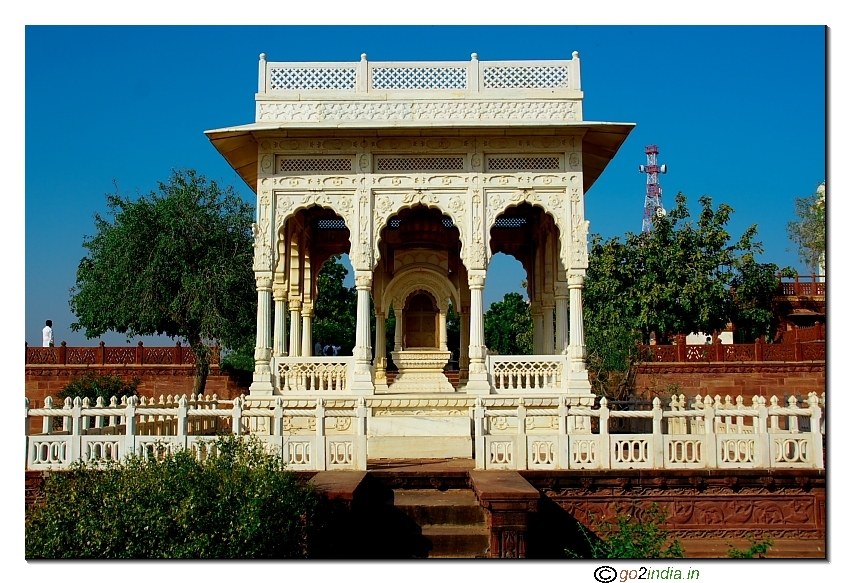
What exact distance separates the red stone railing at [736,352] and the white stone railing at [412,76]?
53.5 ft

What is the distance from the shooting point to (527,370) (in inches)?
530

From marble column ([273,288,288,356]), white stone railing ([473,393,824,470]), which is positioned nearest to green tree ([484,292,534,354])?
marble column ([273,288,288,356])

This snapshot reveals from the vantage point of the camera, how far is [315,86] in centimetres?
1351

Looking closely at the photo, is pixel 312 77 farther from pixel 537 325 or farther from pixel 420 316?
pixel 537 325

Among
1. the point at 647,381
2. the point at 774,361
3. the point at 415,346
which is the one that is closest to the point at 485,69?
the point at 415,346

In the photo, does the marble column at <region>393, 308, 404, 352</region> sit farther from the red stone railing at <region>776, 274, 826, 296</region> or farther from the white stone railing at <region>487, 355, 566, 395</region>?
the red stone railing at <region>776, 274, 826, 296</region>

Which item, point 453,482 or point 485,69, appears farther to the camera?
point 485,69

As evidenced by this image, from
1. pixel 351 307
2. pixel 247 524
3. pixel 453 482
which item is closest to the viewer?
pixel 247 524

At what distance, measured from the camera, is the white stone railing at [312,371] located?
13.4 metres

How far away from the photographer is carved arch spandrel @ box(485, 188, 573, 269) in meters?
13.5

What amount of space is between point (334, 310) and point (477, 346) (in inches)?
911

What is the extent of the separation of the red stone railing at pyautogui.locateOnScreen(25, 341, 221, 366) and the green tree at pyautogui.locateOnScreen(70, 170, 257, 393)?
0.53m

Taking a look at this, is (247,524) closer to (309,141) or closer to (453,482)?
(453,482)

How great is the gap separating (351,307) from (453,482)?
90.8ft
